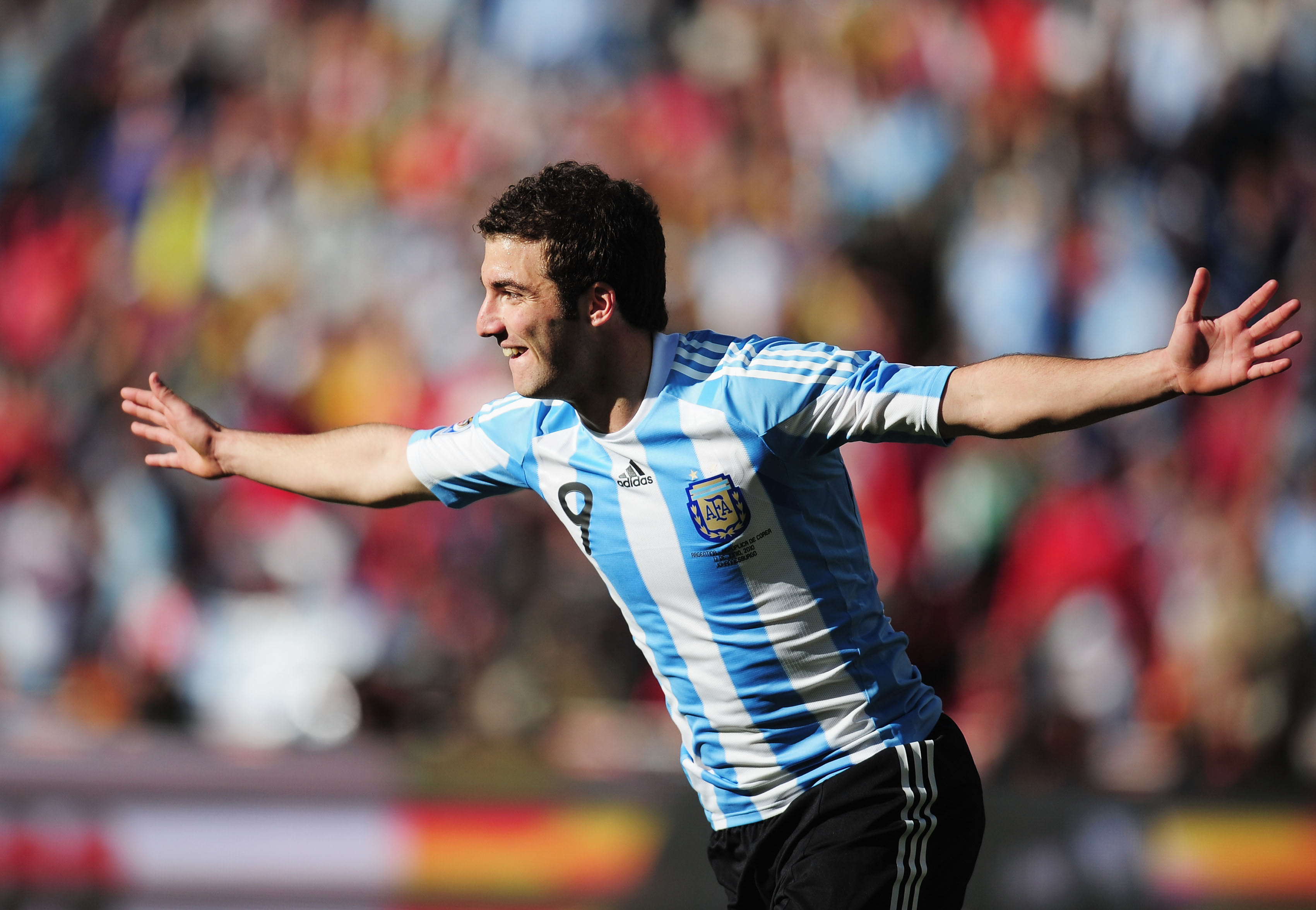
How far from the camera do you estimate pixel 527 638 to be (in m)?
7.84

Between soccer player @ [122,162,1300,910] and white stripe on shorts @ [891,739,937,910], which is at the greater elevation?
soccer player @ [122,162,1300,910]

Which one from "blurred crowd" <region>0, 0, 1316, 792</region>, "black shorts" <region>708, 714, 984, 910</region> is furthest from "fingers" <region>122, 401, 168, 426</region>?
"blurred crowd" <region>0, 0, 1316, 792</region>

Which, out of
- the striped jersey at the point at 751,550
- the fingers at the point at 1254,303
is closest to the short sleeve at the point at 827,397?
the striped jersey at the point at 751,550

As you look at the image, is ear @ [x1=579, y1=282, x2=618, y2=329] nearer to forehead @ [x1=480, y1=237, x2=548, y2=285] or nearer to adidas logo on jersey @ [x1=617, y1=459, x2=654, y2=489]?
Answer: forehead @ [x1=480, y1=237, x2=548, y2=285]

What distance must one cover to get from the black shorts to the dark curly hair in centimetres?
125

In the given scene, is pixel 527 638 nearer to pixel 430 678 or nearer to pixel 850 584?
pixel 430 678

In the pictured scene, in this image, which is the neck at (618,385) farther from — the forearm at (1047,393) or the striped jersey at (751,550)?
the forearm at (1047,393)

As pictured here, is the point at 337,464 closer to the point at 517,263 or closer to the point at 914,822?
the point at 517,263

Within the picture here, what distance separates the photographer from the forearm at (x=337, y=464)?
4031 mm

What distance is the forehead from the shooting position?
138 inches

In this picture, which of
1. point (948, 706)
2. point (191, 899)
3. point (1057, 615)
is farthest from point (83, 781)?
point (1057, 615)

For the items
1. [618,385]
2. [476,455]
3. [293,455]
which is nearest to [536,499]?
[293,455]

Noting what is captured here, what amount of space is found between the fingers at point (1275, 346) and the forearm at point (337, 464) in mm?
2178

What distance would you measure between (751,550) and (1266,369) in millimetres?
1197
